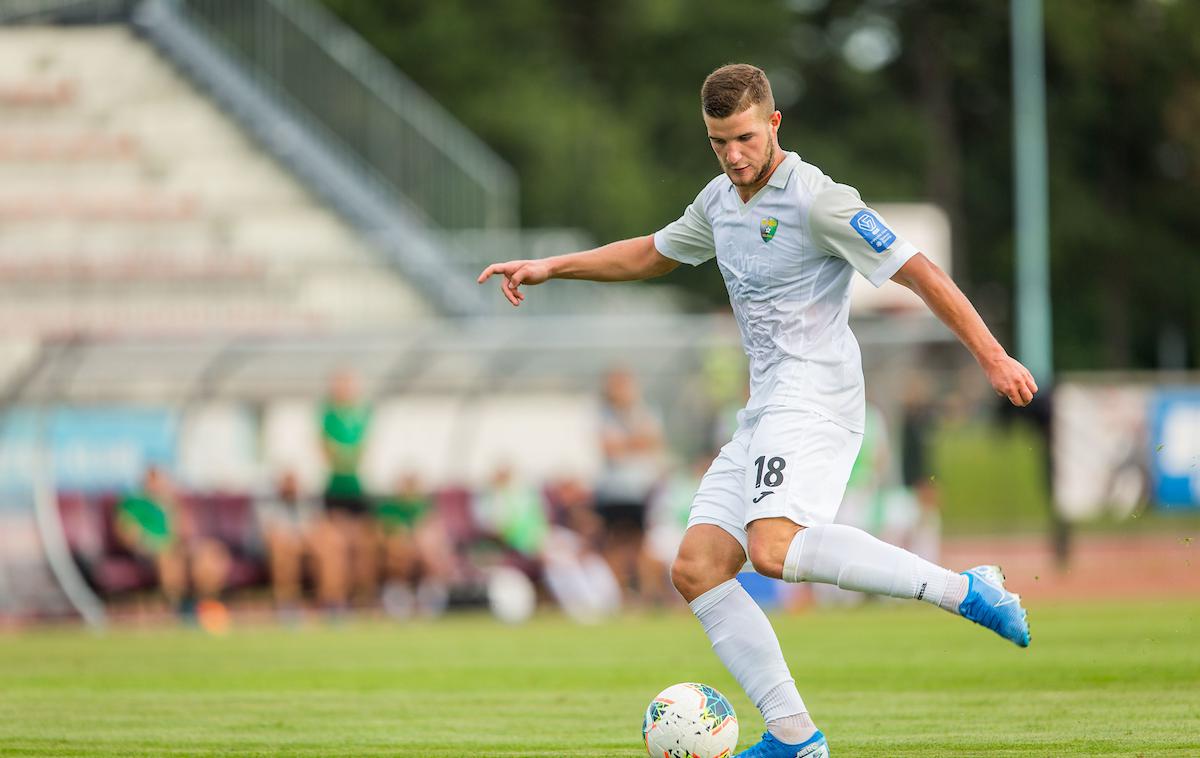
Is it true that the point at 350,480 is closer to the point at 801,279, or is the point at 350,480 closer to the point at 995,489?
the point at 995,489

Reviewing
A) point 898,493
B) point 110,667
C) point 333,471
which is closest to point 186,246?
point 333,471

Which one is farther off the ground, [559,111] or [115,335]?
[559,111]

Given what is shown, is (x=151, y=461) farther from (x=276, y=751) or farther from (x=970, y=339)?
(x=970, y=339)

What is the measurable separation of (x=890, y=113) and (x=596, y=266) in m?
45.3

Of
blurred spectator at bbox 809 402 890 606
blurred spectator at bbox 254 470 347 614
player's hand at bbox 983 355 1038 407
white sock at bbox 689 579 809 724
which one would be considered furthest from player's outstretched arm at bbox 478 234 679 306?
blurred spectator at bbox 809 402 890 606

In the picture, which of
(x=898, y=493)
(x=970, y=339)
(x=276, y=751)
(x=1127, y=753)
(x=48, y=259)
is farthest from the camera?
(x=48, y=259)

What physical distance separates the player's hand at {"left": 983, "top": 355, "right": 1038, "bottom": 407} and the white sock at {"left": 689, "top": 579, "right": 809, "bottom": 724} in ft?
3.99

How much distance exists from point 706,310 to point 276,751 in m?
37.8

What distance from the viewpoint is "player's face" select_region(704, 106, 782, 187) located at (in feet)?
20.5

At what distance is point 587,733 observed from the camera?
25.4ft

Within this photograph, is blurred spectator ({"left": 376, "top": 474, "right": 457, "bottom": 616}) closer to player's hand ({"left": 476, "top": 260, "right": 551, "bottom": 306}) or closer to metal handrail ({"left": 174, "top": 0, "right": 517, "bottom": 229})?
player's hand ({"left": 476, "top": 260, "right": 551, "bottom": 306})

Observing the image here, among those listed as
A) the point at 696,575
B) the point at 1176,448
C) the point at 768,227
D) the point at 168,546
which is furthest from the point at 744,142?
the point at 1176,448

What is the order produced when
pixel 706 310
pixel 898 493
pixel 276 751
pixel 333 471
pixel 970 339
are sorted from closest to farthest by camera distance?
pixel 970 339 < pixel 276 751 < pixel 333 471 < pixel 898 493 < pixel 706 310

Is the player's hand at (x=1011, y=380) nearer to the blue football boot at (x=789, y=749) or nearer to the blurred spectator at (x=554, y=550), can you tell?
the blue football boot at (x=789, y=749)
